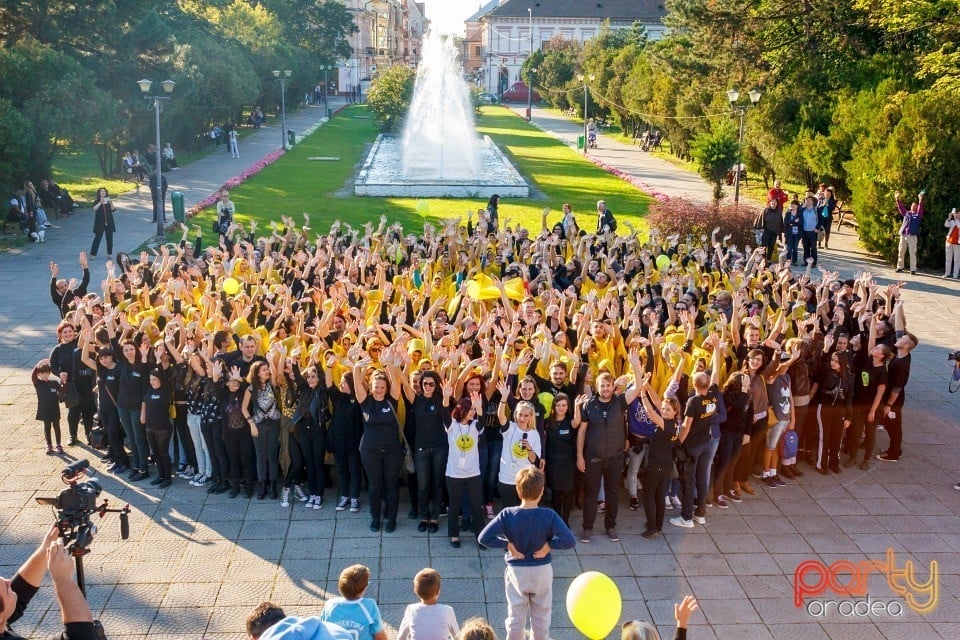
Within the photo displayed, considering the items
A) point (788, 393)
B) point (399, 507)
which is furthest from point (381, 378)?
point (788, 393)

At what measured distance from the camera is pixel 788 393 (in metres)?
8.79

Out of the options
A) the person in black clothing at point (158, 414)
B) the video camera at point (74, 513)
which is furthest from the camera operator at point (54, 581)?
the person in black clothing at point (158, 414)

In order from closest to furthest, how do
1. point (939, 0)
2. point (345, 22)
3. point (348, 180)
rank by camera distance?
1. point (939, 0)
2. point (348, 180)
3. point (345, 22)

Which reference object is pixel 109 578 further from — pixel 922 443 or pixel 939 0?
pixel 939 0

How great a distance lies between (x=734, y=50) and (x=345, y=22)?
60.4m

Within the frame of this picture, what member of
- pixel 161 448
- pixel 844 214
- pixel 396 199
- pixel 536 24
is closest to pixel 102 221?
pixel 396 199

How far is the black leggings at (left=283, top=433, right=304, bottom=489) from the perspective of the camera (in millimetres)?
8344

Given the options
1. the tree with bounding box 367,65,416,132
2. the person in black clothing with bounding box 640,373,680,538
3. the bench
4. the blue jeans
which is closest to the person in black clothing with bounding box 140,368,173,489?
the person in black clothing with bounding box 640,373,680,538

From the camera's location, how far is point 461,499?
25.7 ft

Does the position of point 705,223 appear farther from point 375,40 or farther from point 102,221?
point 375,40

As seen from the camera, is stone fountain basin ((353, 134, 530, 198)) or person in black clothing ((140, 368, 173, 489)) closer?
person in black clothing ((140, 368, 173, 489))

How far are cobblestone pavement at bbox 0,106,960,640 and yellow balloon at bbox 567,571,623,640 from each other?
4.93 ft

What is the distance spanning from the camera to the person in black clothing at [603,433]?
761cm

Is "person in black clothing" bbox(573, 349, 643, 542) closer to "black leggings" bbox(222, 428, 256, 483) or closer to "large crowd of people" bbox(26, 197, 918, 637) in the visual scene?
"large crowd of people" bbox(26, 197, 918, 637)
